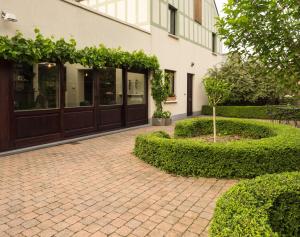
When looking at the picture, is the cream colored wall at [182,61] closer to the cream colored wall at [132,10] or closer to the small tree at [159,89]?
the small tree at [159,89]

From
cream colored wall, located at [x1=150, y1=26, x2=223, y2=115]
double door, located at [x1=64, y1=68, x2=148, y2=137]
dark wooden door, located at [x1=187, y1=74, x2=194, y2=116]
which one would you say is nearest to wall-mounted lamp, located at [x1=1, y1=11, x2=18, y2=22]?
double door, located at [x1=64, y1=68, x2=148, y2=137]

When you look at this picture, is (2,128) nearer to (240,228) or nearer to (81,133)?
(81,133)

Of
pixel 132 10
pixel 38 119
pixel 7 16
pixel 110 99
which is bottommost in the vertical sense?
pixel 38 119

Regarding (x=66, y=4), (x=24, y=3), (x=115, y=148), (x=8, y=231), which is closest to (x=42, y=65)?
(x=24, y=3)

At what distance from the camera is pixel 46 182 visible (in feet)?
15.5

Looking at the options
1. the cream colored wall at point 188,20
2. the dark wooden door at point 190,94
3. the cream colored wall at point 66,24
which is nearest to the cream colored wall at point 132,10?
the cream colored wall at point 188,20

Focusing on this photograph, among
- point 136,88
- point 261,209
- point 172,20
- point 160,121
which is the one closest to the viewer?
point 261,209

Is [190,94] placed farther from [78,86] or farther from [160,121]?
[78,86]

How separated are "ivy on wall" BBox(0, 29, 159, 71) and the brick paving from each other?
238cm

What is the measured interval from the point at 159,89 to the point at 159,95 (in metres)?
0.26

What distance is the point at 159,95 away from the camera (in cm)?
1224

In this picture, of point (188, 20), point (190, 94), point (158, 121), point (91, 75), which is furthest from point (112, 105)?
point (188, 20)

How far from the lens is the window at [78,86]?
8.31 metres

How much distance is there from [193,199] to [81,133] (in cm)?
556
